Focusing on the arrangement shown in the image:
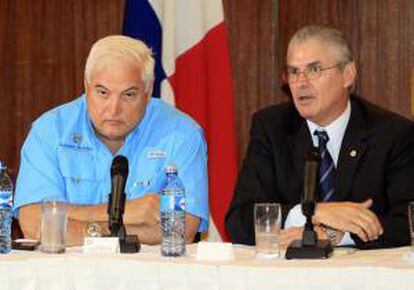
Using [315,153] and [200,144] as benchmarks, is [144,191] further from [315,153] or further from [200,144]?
[315,153]

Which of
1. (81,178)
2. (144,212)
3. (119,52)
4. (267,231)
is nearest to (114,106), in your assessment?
(119,52)

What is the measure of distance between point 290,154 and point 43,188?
1.06 m

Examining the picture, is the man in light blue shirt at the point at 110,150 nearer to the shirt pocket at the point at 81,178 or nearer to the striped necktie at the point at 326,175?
the shirt pocket at the point at 81,178

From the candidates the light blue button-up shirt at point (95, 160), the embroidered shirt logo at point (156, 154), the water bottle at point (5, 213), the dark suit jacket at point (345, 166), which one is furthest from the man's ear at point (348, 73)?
the water bottle at point (5, 213)

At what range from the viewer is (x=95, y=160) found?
353cm

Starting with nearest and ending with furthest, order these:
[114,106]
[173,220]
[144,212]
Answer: [173,220] → [144,212] → [114,106]

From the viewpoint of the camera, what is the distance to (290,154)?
12.0ft

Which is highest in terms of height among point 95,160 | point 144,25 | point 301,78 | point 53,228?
point 144,25

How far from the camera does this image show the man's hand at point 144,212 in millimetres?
3227

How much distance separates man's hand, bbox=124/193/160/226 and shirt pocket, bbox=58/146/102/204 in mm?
274

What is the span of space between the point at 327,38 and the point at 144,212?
3.54 ft

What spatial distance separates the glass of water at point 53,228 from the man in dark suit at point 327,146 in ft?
2.85

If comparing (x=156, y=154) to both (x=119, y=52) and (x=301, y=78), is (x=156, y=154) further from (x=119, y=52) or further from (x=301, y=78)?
(x=301, y=78)

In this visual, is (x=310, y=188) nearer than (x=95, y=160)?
Yes
